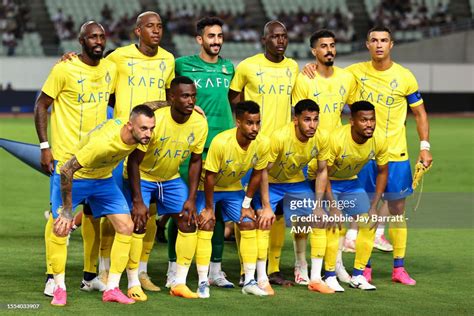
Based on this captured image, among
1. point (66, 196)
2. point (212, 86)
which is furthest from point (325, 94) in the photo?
point (66, 196)

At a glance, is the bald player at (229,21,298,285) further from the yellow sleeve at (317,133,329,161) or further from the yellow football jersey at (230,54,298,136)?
the yellow sleeve at (317,133,329,161)

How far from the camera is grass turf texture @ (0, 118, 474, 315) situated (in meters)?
8.15

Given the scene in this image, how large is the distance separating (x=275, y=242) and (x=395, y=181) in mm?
1345

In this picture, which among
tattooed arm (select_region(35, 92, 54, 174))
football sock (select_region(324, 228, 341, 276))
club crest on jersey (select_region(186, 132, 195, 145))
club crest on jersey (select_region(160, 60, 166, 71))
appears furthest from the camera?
club crest on jersey (select_region(160, 60, 166, 71))

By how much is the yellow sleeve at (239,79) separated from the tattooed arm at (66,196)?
6.70 feet

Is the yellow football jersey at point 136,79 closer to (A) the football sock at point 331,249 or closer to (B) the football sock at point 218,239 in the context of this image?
(B) the football sock at point 218,239

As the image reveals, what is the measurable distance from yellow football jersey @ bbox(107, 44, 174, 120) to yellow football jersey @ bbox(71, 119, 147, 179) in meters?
0.89

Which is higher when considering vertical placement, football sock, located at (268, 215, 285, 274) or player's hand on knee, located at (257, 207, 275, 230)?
player's hand on knee, located at (257, 207, 275, 230)

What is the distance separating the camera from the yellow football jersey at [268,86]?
371 inches

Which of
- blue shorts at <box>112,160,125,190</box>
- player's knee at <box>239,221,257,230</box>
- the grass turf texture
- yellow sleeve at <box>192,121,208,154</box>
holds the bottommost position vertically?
the grass turf texture

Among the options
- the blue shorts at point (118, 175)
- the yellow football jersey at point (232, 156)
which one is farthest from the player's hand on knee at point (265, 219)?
the blue shorts at point (118, 175)

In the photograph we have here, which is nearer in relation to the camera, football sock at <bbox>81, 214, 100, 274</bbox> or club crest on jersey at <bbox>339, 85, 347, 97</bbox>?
football sock at <bbox>81, 214, 100, 274</bbox>

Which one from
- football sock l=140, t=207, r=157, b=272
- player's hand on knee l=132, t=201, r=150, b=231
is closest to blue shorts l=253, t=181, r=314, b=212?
football sock l=140, t=207, r=157, b=272

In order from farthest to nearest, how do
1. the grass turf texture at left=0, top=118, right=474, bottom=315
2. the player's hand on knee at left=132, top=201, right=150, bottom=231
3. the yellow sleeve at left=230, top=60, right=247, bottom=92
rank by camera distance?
the yellow sleeve at left=230, top=60, right=247, bottom=92
the player's hand on knee at left=132, top=201, right=150, bottom=231
the grass turf texture at left=0, top=118, right=474, bottom=315
